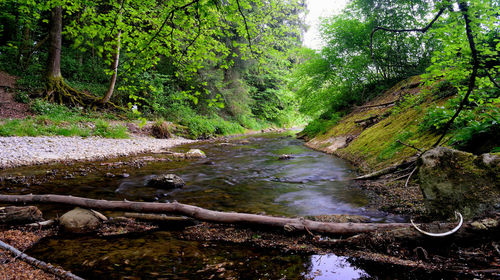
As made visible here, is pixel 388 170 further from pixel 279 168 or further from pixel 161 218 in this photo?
pixel 161 218

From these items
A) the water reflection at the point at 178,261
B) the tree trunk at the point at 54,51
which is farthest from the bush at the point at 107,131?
the water reflection at the point at 178,261

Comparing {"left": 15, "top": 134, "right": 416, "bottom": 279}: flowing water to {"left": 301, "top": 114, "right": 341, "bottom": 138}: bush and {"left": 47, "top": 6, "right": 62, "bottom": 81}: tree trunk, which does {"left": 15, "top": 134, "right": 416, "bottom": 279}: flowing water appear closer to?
{"left": 301, "top": 114, "right": 341, "bottom": 138}: bush

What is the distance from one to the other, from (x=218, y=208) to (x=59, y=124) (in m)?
10.6

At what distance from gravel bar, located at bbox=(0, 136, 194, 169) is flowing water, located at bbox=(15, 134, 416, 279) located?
143 cm

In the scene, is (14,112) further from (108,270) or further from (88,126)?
(108,270)

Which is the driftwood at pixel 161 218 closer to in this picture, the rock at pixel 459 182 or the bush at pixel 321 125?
the rock at pixel 459 182

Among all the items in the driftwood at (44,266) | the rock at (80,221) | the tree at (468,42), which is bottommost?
the rock at (80,221)

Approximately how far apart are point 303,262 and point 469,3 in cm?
264

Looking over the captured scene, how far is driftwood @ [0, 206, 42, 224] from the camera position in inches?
123

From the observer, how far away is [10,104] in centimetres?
1216

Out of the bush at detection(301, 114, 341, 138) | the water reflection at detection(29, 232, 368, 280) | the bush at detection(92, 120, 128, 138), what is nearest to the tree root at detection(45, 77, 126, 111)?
the bush at detection(92, 120, 128, 138)

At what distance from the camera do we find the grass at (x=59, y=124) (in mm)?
9594

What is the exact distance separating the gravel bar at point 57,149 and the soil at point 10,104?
3459mm

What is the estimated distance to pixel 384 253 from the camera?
7.66 ft
